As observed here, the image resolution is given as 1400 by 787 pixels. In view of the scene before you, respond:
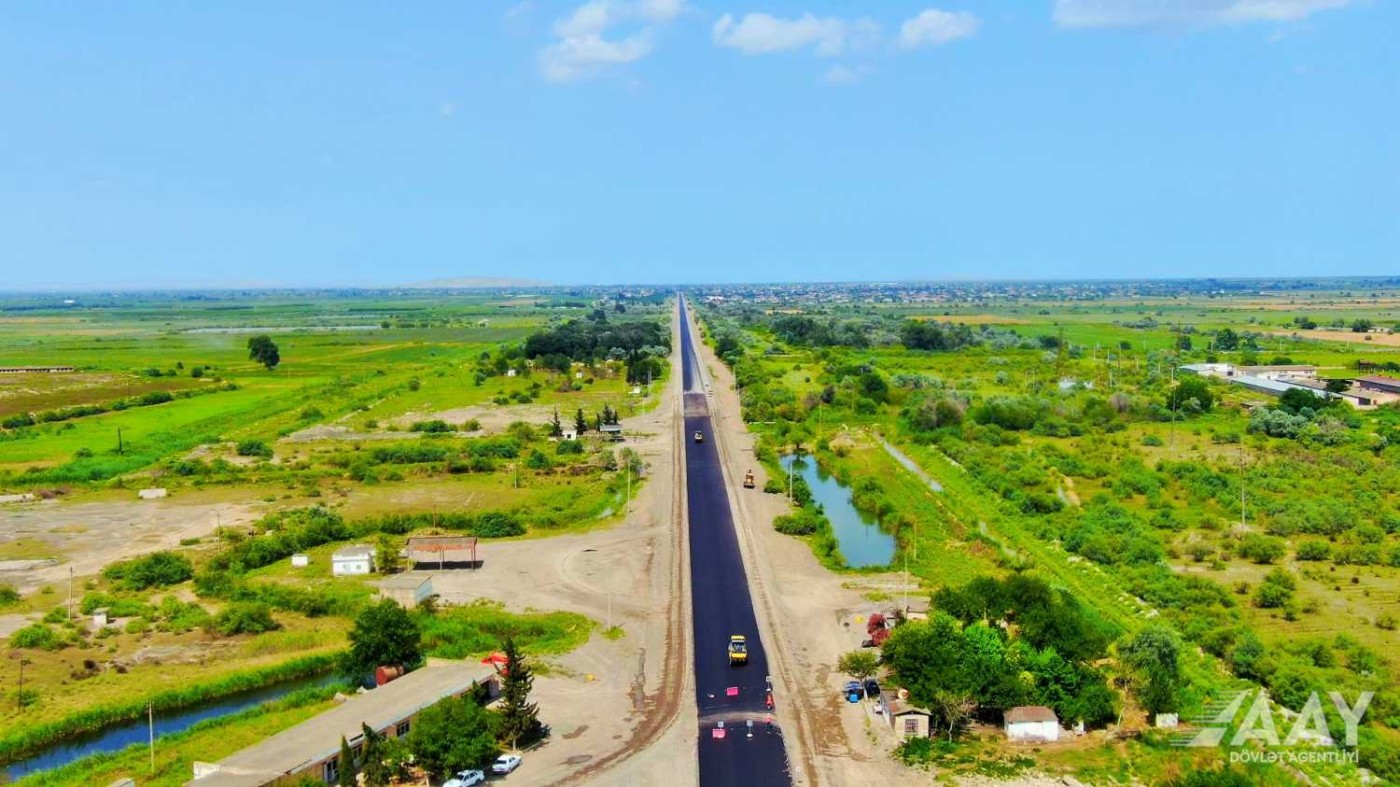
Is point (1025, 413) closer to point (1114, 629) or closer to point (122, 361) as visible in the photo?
point (1114, 629)

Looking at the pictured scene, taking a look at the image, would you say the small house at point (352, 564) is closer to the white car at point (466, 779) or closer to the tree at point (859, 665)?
the white car at point (466, 779)

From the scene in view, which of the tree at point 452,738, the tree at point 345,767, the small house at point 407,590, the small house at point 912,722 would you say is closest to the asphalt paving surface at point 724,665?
the small house at point 912,722

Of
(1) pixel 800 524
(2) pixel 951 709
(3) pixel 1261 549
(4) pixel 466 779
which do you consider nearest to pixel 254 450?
(1) pixel 800 524

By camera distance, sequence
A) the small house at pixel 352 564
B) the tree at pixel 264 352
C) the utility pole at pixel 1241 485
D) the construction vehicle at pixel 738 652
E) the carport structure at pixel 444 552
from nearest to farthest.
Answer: the construction vehicle at pixel 738 652 → the small house at pixel 352 564 → the carport structure at pixel 444 552 → the utility pole at pixel 1241 485 → the tree at pixel 264 352

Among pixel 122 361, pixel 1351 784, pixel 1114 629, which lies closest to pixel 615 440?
pixel 1114 629

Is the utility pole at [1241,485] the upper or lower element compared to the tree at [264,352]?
lower

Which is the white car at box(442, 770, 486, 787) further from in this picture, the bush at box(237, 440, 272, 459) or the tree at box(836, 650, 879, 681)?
the bush at box(237, 440, 272, 459)

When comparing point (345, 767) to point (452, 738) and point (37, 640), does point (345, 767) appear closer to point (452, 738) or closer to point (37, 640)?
point (452, 738)
